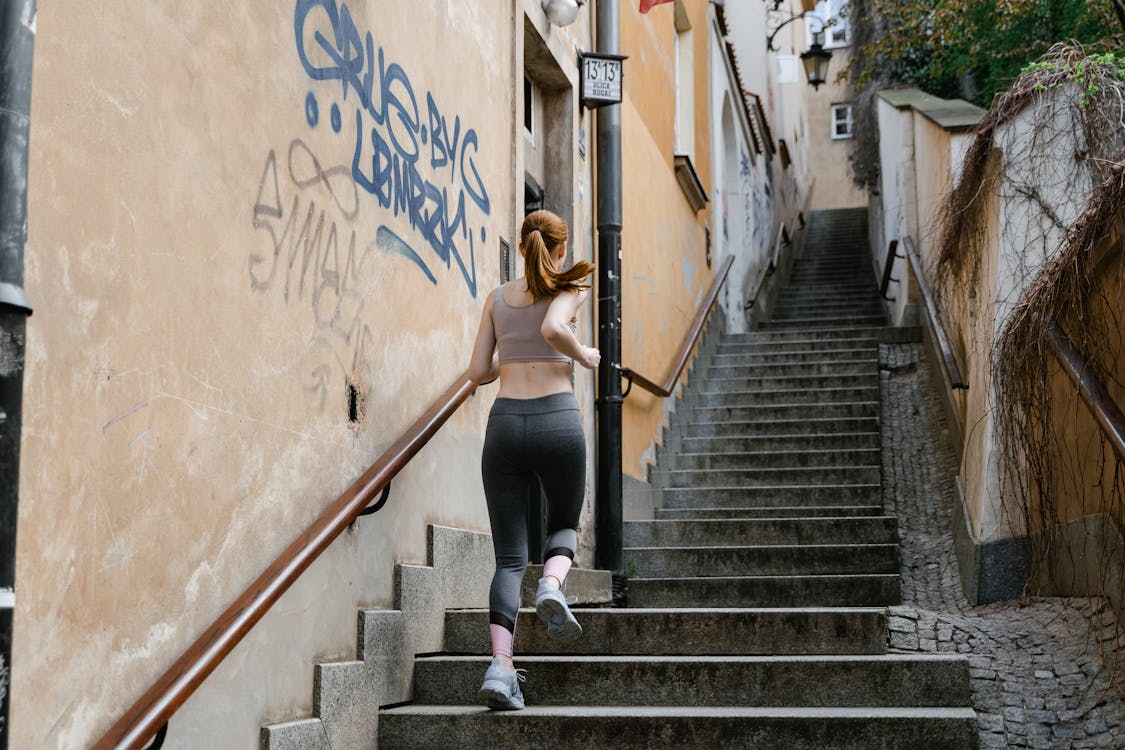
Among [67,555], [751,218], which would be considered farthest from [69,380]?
[751,218]

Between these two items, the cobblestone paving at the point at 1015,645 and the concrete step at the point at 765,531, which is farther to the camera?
the concrete step at the point at 765,531

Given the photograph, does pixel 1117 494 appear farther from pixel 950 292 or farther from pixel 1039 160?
pixel 950 292

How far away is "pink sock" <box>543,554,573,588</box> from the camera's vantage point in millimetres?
4102

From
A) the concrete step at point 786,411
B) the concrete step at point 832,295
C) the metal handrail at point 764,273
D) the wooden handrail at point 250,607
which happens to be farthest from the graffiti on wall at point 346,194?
the concrete step at point 832,295

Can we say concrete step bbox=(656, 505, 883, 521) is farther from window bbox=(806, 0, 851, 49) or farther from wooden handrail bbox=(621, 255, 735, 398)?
window bbox=(806, 0, 851, 49)

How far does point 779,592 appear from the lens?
6062 millimetres

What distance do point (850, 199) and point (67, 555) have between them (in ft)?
98.5

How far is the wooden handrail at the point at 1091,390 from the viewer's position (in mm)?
3821

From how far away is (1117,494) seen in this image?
4488 mm

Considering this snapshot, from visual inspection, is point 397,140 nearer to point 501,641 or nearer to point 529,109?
point 501,641

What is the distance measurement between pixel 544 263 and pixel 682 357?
5.43m

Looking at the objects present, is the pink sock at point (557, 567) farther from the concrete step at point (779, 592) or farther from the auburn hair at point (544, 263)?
the concrete step at point (779, 592)

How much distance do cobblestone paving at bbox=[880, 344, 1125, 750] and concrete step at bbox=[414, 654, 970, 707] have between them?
292 millimetres

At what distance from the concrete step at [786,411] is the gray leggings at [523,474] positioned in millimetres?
5797
